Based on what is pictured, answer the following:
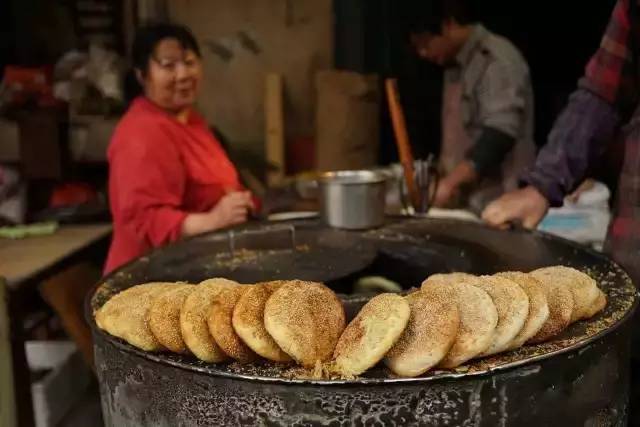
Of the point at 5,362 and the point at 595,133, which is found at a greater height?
the point at 595,133

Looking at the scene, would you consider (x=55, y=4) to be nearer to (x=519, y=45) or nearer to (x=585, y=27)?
(x=519, y=45)

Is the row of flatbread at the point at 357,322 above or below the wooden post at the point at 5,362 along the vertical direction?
above

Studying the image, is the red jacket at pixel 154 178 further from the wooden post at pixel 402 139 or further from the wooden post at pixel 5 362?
the wooden post at pixel 402 139

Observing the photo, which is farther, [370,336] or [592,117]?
[592,117]

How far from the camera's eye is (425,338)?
1324 millimetres

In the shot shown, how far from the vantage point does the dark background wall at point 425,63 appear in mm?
4031

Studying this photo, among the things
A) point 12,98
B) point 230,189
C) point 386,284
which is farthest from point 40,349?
point 386,284

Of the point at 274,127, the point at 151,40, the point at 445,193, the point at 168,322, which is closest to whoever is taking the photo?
the point at 168,322

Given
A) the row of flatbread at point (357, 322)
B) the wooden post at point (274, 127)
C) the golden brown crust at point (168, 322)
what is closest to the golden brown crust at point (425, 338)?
the row of flatbread at point (357, 322)

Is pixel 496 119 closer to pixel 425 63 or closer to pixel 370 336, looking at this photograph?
pixel 425 63

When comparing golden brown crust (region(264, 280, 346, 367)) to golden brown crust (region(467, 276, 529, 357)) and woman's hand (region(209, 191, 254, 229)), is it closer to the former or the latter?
golden brown crust (region(467, 276, 529, 357))

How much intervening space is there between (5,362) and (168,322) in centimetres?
166

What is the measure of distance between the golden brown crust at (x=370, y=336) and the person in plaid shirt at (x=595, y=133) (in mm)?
1015

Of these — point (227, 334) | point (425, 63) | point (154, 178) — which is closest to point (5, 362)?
point (154, 178)
